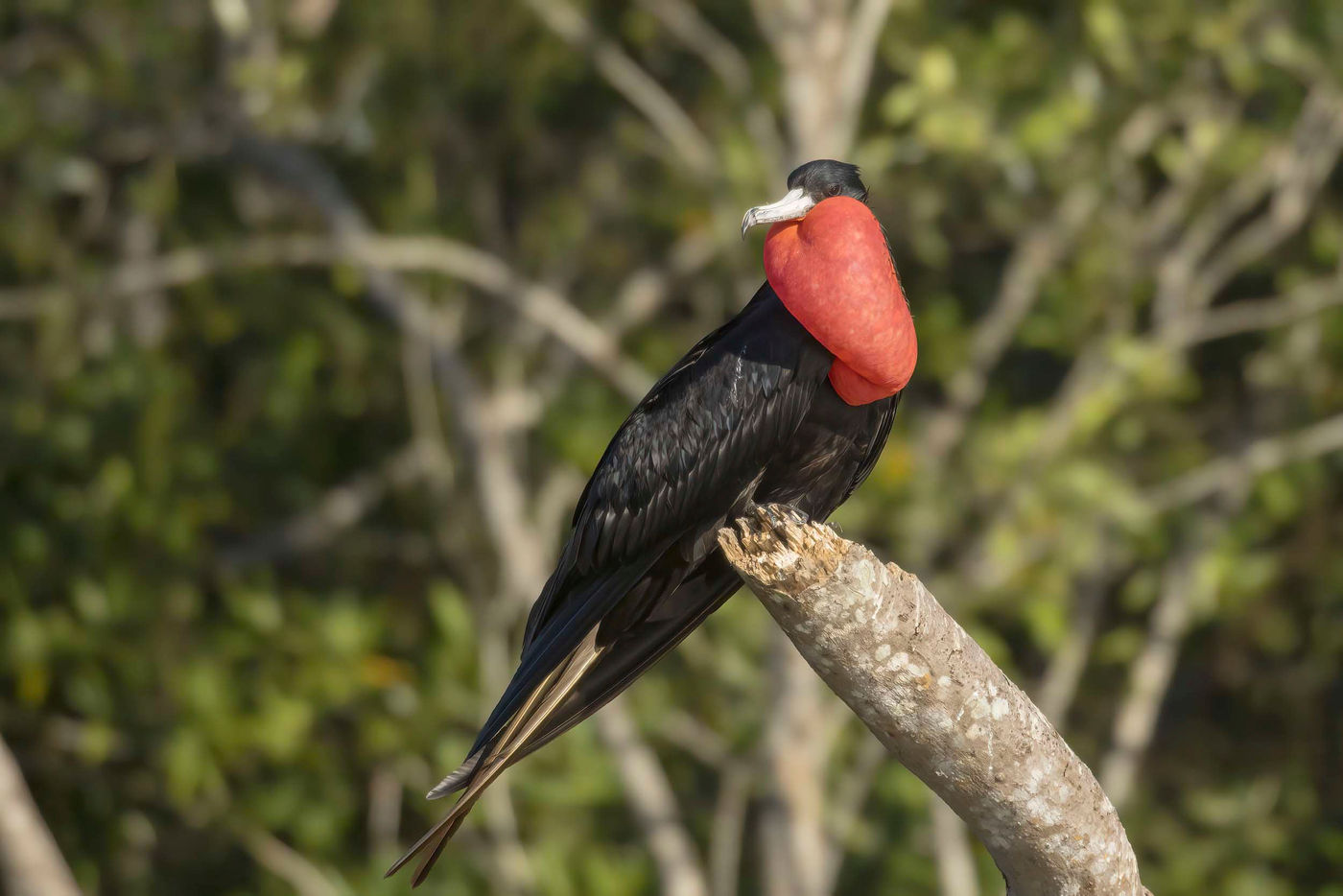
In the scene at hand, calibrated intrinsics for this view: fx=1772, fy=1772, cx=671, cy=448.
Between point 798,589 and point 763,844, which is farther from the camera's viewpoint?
point 763,844

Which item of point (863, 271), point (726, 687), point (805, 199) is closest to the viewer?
point (863, 271)

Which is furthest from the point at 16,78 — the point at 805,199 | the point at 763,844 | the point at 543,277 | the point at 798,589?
the point at 798,589

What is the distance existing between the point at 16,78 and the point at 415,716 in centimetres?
292

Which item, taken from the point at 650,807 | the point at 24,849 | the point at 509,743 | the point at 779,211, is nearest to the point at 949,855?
the point at 650,807

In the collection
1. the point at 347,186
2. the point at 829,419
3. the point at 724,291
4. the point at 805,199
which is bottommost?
the point at 829,419

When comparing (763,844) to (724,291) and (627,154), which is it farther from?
(627,154)

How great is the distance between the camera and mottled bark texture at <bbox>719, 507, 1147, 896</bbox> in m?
2.65

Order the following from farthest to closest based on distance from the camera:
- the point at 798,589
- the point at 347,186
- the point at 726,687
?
1. the point at 347,186
2. the point at 726,687
3. the point at 798,589

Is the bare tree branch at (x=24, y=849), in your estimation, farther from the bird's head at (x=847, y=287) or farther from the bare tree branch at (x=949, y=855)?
the bird's head at (x=847, y=287)

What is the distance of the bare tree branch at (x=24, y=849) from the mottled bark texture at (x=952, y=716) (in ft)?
12.9

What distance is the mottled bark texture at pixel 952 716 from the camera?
2648 mm

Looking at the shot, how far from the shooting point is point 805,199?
11.0ft

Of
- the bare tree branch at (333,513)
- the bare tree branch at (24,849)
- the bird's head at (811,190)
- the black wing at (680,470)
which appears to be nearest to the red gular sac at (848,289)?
the bird's head at (811,190)

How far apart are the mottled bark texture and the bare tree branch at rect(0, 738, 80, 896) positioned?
3.93 m
